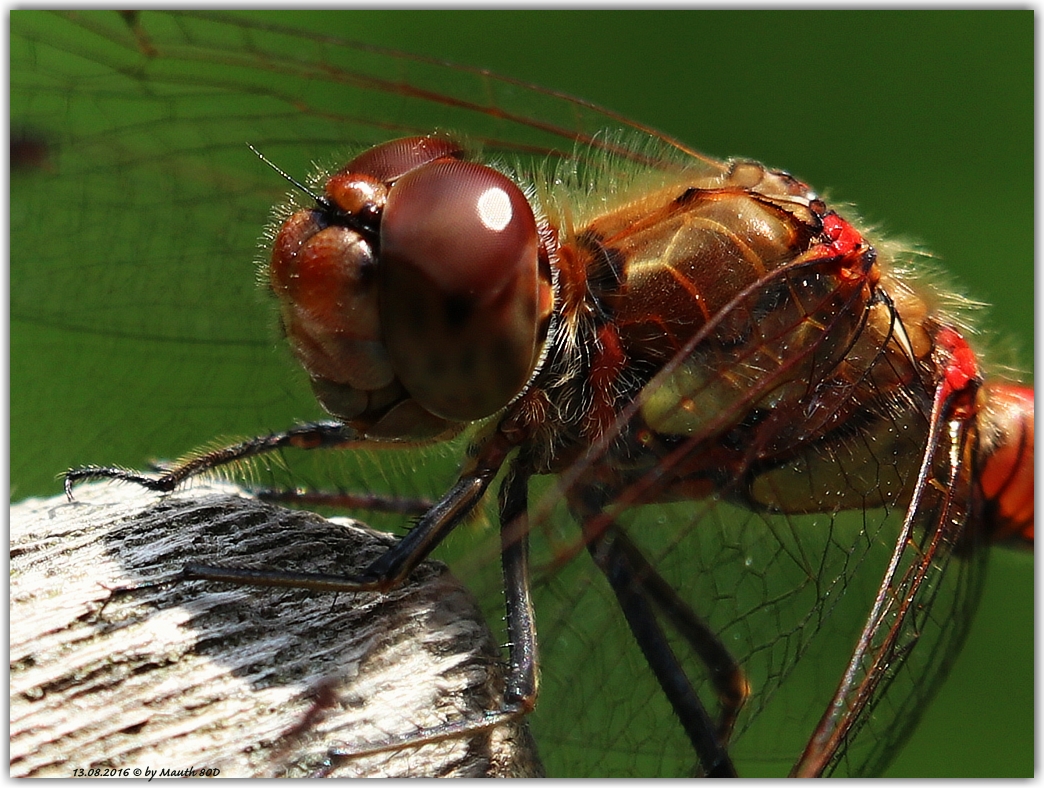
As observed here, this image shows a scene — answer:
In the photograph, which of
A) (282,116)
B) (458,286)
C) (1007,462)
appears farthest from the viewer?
(282,116)

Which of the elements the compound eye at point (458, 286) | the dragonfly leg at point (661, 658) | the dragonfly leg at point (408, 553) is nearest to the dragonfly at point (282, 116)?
the compound eye at point (458, 286)

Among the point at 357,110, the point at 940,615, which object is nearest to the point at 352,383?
the point at 357,110

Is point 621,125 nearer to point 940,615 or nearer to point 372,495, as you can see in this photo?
point 372,495

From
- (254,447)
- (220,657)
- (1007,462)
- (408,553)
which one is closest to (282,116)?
(254,447)

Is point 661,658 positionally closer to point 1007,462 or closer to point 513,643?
point 513,643

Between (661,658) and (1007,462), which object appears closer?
(661,658)
